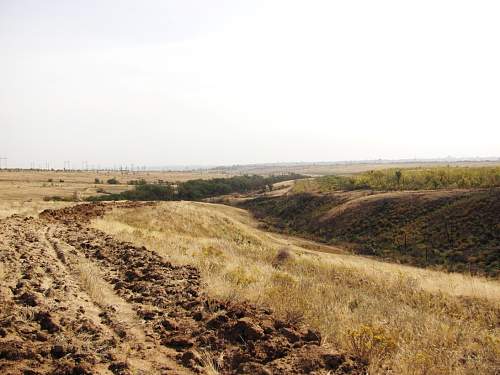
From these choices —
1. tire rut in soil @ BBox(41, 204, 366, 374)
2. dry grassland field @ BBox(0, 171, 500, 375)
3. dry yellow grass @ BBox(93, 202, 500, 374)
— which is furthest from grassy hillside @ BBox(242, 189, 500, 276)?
tire rut in soil @ BBox(41, 204, 366, 374)

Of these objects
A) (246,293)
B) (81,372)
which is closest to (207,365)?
(81,372)

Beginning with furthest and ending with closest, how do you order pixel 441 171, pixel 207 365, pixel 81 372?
pixel 441 171 < pixel 207 365 < pixel 81 372

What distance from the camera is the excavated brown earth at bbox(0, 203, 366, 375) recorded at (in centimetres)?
487

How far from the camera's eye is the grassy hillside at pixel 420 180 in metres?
53.1

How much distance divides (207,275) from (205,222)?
28.1m

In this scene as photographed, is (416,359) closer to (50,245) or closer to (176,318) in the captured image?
(176,318)

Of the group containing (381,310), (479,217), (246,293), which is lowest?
(479,217)

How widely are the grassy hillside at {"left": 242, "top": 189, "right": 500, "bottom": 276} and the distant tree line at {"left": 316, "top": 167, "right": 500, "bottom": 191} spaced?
6.79 meters

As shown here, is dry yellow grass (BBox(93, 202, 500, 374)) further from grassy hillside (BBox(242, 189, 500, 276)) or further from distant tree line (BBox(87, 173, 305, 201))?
distant tree line (BBox(87, 173, 305, 201))

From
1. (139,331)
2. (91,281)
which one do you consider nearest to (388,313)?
(139,331)

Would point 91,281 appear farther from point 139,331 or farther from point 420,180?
point 420,180

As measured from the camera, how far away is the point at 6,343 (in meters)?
5.14

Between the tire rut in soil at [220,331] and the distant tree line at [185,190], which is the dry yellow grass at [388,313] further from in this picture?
the distant tree line at [185,190]

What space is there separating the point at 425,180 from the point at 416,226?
20.9 m
